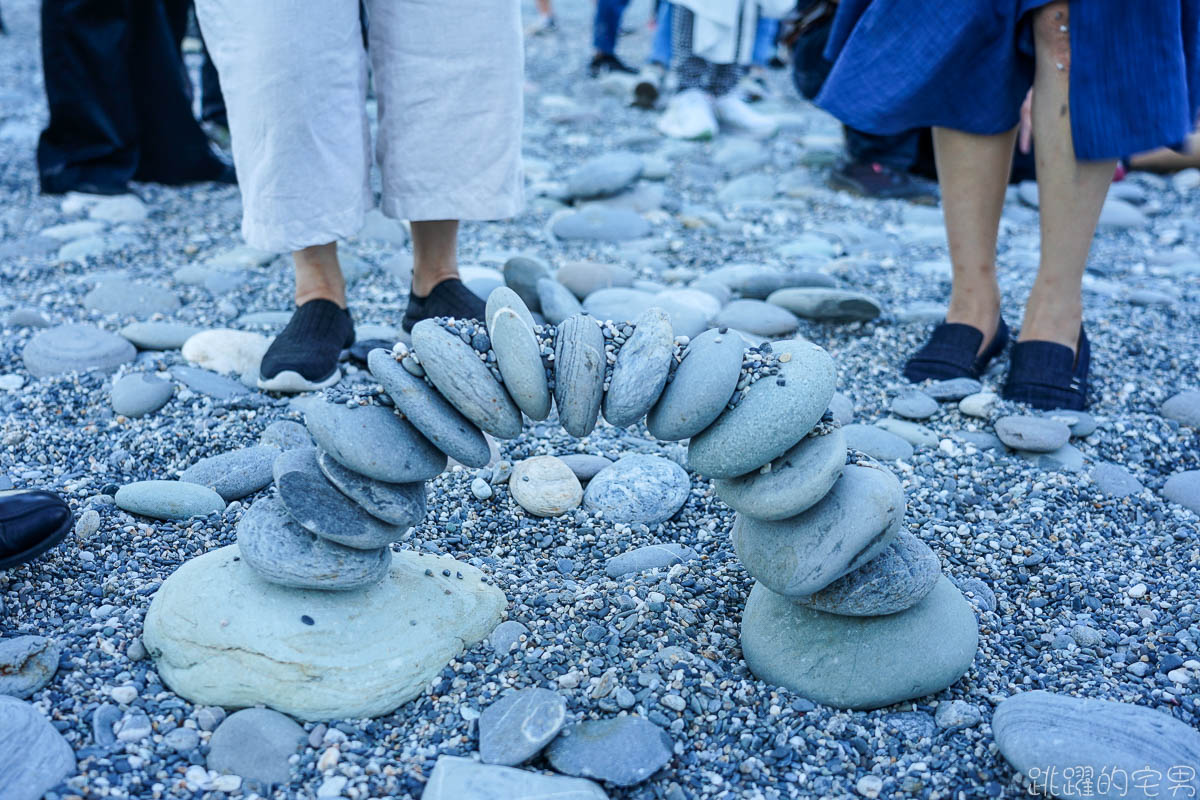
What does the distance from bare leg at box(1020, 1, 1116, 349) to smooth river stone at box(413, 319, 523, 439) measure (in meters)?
1.63

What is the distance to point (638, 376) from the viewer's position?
137cm

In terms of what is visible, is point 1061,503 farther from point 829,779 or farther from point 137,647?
point 137,647

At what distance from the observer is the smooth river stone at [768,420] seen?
4.43 ft

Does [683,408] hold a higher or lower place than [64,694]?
higher

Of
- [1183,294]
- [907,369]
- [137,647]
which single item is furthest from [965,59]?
[137,647]

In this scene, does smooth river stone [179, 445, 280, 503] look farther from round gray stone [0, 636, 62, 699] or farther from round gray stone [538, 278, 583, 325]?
round gray stone [538, 278, 583, 325]

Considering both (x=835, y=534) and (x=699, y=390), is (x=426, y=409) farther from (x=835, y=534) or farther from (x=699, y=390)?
(x=835, y=534)

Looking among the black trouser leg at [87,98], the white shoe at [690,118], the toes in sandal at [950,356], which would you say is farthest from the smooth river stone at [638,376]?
the white shoe at [690,118]

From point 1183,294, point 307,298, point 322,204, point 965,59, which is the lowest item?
point 1183,294

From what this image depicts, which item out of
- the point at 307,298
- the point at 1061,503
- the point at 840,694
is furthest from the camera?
the point at 307,298

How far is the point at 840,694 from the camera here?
144 centimetres

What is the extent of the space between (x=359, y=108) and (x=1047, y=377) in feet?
5.72

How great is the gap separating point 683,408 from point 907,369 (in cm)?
140

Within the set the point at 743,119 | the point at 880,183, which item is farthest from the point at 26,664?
the point at 743,119
